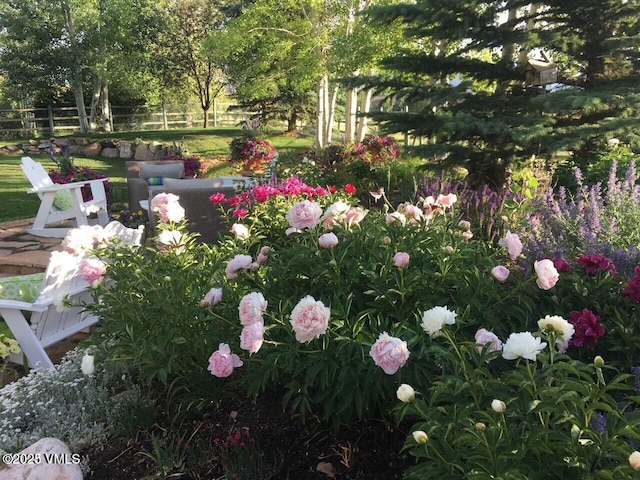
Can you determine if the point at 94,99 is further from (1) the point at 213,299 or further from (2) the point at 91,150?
(1) the point at 213,299

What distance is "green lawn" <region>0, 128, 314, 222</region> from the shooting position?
7768mm

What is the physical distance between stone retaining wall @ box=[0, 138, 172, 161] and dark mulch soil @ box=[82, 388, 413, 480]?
44.3ft

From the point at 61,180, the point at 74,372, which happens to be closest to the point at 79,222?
the point at 61,180

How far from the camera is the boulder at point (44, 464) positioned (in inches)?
70.1

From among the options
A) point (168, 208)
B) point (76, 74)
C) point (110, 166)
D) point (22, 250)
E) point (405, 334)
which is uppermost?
point (76, 74)

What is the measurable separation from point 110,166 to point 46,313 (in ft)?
38.1

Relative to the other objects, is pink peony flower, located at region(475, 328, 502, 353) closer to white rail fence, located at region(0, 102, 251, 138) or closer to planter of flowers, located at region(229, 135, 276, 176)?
planter of flowers, located at region(229, 135, 276, 176)

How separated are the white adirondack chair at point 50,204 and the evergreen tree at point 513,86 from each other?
387cm

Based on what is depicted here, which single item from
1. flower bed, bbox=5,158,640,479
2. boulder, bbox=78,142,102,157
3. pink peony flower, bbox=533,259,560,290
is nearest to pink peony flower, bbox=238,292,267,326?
flower bed, bbox=5,158,640,479

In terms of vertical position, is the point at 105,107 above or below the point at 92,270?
above

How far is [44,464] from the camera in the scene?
182 centimetres

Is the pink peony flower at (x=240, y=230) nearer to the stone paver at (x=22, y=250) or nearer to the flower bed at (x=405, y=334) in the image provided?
the flower bed at (x=405, y=334)

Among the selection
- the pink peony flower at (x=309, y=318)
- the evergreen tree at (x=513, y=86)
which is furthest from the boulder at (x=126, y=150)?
the pink peony flower at (x=309, y=318)

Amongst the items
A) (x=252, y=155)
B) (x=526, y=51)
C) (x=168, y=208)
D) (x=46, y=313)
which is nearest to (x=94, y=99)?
(x=252, y=155)
